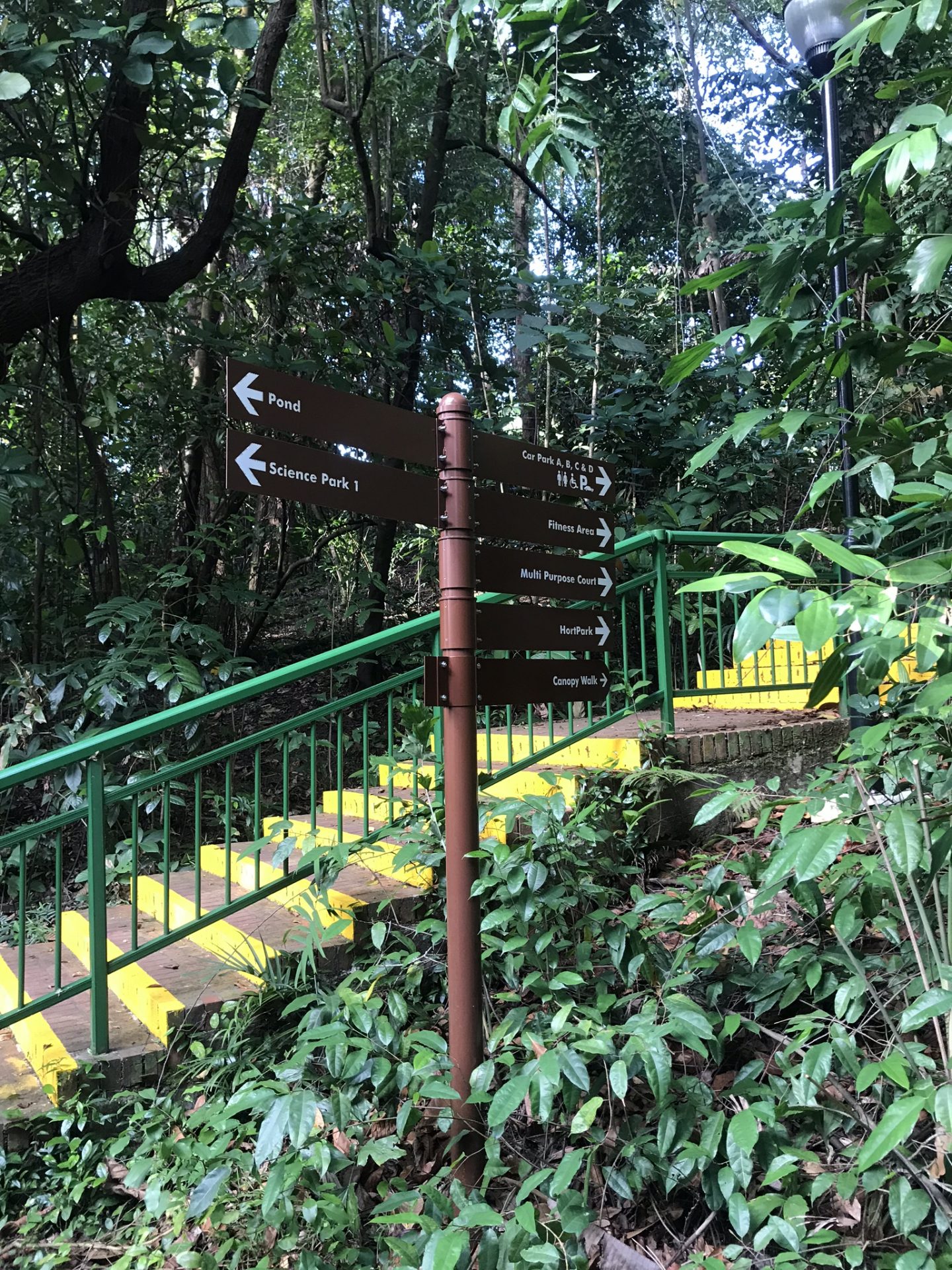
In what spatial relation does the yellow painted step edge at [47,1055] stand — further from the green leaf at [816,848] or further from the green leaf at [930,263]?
the green leaf at [930,263]

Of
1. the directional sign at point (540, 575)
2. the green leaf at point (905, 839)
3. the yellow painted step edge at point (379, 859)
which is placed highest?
the directional sign at point (540, 575)

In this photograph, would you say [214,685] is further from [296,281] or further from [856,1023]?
[856,1023]

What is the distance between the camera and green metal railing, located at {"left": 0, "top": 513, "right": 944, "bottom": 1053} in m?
3.27

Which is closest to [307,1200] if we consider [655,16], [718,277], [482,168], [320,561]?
[718,277]

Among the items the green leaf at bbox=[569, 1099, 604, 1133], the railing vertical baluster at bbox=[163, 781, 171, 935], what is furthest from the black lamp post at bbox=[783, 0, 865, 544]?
the railing vertical baluster at bbox=[163, 781, 171, 935]

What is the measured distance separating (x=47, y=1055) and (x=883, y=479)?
3.27m

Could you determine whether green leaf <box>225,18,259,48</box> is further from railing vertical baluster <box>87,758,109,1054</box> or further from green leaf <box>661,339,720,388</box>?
railing vertical baluster <box>87,758,109,1054</box>

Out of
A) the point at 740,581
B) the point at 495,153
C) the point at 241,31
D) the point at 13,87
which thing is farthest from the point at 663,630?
the point at 495,153

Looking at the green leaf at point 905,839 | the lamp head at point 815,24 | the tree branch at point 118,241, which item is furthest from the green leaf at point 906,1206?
the tree branch at point 118,241

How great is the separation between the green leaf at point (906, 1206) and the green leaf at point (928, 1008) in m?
0.35

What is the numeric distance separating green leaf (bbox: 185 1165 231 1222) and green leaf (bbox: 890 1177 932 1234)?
5.07 ft

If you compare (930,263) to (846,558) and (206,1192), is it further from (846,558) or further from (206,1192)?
(206,1192)

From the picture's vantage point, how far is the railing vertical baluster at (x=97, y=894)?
315 centimetres

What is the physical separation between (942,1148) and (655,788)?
6.13ft
